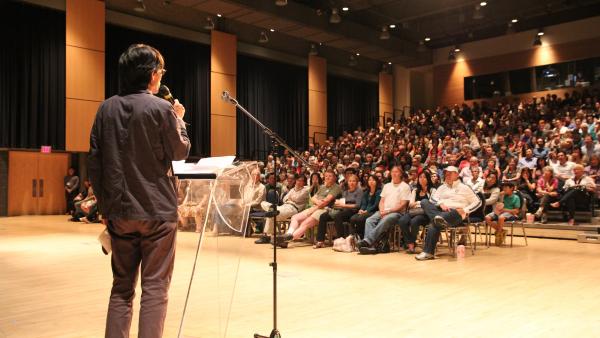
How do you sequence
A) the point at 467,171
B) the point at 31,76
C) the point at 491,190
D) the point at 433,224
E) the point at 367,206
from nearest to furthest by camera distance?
1. the point at 433,224
2. the point at 367,206
3. the point at 491,190
4. the point at 467,171
5. the point at 31,76

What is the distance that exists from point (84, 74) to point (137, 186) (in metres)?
12.0

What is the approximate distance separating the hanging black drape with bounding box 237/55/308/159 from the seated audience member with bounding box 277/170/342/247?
884 cm

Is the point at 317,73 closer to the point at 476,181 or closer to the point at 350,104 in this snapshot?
the point at 350,104

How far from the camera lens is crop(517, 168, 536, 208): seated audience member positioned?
879cm

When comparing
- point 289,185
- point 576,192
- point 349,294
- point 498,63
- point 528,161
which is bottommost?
point 349,294

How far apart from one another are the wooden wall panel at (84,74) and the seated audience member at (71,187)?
77.0 inches

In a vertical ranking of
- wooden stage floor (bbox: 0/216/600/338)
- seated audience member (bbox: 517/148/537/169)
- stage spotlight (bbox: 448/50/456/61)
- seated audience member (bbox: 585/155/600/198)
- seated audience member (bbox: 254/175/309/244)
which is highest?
stage spotlight (bbox: 448/50/456/61)

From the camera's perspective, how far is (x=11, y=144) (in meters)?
12.2

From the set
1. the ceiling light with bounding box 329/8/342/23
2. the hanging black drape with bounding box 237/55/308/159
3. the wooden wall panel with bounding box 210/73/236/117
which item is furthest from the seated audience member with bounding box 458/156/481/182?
the hanging black drape with bounding box 237/55/308/159

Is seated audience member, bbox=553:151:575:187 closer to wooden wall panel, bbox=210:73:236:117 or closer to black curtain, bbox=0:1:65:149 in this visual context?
wooden wall panel, bbox=210:73:236:117

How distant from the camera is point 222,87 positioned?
1528 centimetres

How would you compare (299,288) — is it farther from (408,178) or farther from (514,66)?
(514,66)

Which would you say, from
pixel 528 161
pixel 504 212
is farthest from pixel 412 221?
pixel 528 161

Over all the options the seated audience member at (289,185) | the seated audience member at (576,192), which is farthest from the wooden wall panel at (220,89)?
the seated audience member at (576,192)
